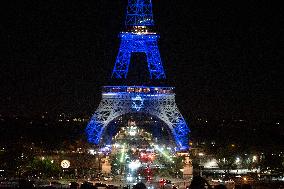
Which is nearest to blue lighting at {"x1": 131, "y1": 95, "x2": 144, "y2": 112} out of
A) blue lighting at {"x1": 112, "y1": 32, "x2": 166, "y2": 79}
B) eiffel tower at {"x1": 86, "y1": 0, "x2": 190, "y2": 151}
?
eiffel tower at {"x1": 86, "y1": 0, "x2": 190, "y2": 151}

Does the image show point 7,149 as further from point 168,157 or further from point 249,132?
point 249,132

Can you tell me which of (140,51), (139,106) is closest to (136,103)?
(139,106)

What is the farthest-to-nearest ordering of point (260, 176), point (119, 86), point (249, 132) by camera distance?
point (249, 132), point (119, 86), point (260, 176)

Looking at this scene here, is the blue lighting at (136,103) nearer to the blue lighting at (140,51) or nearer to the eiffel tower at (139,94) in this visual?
the eiffel tower at (139,94)

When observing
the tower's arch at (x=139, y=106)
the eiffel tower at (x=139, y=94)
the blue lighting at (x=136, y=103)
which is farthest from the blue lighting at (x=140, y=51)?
the blue lighting at (x=136, y=103)

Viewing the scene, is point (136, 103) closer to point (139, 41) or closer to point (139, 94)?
point (139, 94)

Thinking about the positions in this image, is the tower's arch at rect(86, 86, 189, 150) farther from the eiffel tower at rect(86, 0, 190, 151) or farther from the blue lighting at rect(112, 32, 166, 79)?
the blue lighting at rect(112, 32, 166, 79)

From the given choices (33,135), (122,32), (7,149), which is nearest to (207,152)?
(122,32)
